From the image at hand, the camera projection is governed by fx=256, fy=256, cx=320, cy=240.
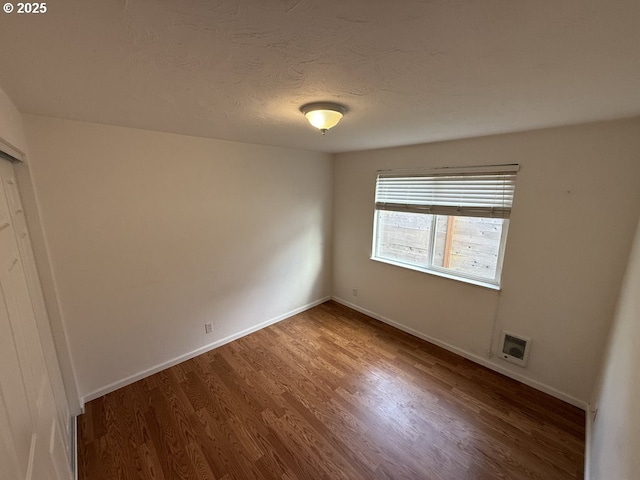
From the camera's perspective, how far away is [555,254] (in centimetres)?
198

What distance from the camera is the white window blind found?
2199 mm

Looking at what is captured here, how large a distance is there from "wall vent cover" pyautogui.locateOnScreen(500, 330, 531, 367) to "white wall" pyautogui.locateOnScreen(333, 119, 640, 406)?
0.05 metres

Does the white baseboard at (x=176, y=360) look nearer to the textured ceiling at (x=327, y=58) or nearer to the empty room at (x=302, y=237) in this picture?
the empty room at (x=302, y=237)

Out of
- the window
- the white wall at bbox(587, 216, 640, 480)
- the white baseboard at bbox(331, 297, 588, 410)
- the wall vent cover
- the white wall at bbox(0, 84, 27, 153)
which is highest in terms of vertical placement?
the white wall at bbox(0, 84, 27, 153)

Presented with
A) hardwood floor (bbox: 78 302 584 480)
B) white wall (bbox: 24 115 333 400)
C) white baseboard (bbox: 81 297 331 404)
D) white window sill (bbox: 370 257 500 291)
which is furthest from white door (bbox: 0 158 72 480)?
white window sill (bbox: 370 257 500 291)

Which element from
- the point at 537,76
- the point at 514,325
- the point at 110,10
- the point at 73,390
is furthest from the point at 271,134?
the point at 514,325

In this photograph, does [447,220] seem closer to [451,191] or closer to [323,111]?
[451,191]

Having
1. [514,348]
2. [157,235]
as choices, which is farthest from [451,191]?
[157,235]

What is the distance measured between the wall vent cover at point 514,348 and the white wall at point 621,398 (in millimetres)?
458

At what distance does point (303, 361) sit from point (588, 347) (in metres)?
2.28

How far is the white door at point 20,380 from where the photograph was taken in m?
0.73

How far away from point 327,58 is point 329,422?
219cm

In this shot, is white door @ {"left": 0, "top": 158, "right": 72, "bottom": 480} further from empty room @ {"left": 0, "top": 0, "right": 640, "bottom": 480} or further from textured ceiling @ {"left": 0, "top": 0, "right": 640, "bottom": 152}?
textured ceiling @ {"left": 0, "top": 0, "right": 640, "bottom": 152}

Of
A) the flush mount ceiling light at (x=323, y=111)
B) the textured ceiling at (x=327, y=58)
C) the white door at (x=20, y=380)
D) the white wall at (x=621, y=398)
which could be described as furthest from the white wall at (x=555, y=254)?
the white door at (x=20, y=380)
